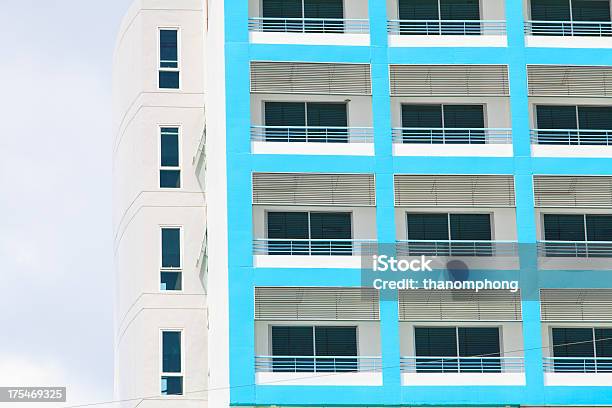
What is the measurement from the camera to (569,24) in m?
71.8

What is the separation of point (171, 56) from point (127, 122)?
12.0ft

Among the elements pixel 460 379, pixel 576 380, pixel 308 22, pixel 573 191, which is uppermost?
pixel 308 22

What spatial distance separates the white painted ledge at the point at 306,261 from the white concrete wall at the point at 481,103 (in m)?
6.34

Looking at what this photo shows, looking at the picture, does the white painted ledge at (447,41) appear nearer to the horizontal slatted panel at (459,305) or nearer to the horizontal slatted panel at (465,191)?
the horizontal slatted panel at (465,191)

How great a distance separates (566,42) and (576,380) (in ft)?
45.9

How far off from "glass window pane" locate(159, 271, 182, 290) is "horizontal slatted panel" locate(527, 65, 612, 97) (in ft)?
57.5

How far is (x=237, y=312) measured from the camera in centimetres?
6512

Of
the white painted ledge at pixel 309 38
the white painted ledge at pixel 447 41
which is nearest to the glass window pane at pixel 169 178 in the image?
the white painted ledge at pixel 309 38

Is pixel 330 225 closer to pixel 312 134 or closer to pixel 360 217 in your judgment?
pixel 360 217

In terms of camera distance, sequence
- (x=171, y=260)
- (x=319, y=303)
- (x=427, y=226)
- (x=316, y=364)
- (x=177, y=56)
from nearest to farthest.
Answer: (x=316, y=364)
(x=319, y=303)
(x=427, y=226)
(x=171, y=260)
(x=177, y=56)

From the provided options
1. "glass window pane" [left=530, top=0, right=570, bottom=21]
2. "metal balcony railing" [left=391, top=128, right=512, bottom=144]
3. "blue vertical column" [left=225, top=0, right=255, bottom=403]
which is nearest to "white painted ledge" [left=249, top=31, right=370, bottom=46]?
"blue vertical column" [left=225, top=0, right=255, bottom=403]

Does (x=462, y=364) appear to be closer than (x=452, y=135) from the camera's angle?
Yes

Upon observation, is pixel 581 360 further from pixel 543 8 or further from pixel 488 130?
pixel 543 8

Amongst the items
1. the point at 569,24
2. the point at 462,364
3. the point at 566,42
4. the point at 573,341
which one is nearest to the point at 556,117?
the point at 566,42
